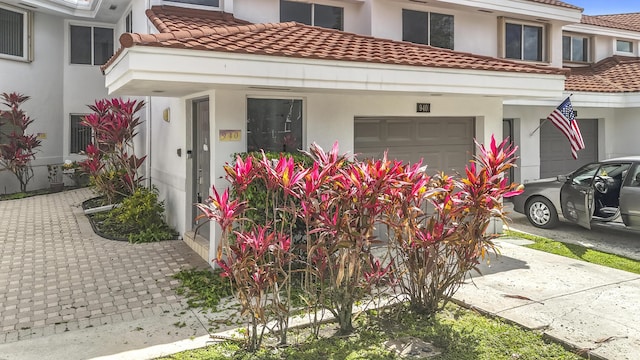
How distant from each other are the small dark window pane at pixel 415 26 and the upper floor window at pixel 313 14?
1.70 m

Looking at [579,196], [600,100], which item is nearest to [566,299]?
[579,196]

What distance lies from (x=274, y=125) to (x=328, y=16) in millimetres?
5522

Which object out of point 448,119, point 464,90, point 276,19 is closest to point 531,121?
point 448,119

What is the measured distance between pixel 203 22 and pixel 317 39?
225cm

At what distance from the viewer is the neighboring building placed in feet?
20.7

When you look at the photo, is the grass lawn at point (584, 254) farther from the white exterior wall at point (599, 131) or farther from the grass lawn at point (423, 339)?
the white exterior wall at point (599, 131)

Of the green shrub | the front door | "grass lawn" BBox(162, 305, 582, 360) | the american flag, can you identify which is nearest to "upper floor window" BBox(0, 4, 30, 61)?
the green shrub

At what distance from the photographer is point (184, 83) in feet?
A: 19.0

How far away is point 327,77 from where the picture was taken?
653 centimetres

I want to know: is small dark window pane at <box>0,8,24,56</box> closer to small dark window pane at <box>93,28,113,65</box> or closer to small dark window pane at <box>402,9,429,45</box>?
small dark window pane at <box>93,28,113,65</box>

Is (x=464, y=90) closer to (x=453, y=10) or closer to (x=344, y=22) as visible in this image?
(x=344, y=22)

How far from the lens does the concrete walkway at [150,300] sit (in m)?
4.51

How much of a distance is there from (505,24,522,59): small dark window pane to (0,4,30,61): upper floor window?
48.7 ft

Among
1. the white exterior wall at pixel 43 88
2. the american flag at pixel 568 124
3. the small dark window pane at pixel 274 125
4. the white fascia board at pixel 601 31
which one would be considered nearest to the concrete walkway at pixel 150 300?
the small dark window pane at pixel 274 125
